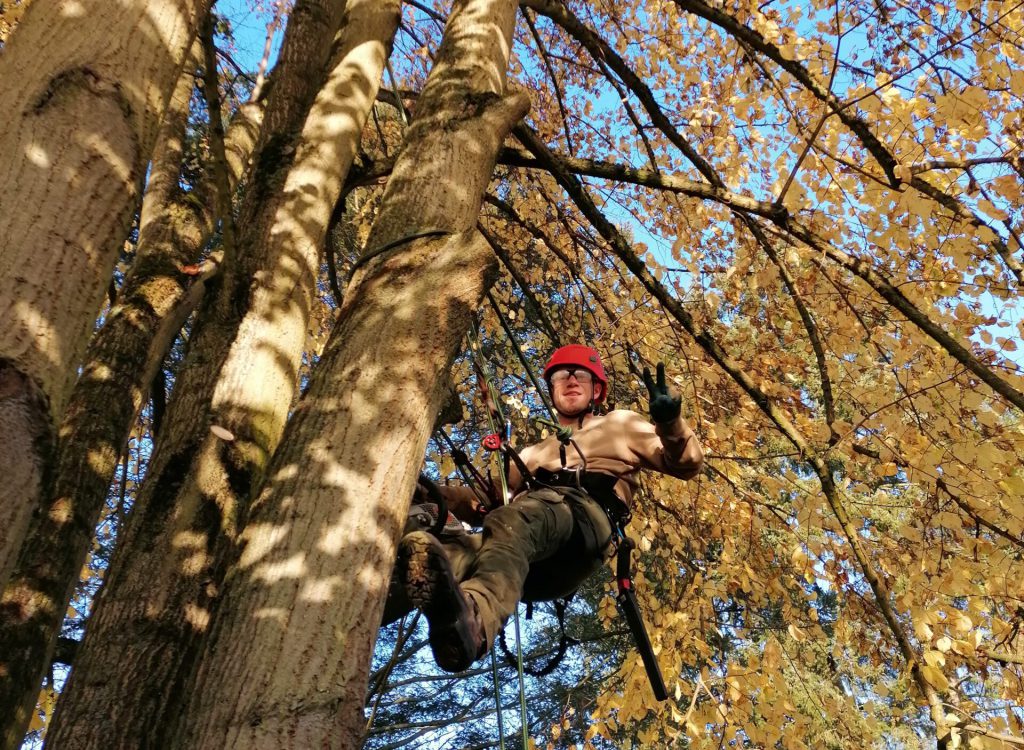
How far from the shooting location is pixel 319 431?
5.55ft

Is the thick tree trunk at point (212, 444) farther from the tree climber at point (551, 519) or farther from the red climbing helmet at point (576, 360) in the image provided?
the red climbing helmet at point (576, 360)

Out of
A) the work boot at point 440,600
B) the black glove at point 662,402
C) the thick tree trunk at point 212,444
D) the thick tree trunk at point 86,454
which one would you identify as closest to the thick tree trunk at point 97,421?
the thick tree trunk at point 86,454

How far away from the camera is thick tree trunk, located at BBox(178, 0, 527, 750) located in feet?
4.49

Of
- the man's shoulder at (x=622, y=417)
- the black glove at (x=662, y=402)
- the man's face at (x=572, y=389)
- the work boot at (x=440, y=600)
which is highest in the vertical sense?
the man's face at (x=572, y=389)

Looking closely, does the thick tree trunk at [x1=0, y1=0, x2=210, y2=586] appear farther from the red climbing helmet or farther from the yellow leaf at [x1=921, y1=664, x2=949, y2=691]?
the yellow leaf at [x1=921, y1=664, x2=949, y2=691]

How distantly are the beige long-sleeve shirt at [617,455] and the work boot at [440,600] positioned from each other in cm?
119

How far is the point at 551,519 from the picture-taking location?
9.06ft

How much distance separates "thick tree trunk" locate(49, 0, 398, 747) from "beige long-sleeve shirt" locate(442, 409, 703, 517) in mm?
989

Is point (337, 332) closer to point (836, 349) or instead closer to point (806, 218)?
point (806, 218)

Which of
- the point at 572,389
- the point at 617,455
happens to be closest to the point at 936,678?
the point at 617,455

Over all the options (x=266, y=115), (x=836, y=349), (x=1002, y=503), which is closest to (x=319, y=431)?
(x=266, y=115)

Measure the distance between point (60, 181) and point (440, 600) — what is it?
1.21 meters

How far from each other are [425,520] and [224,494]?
0.67 meters

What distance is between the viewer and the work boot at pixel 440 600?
1858mm
